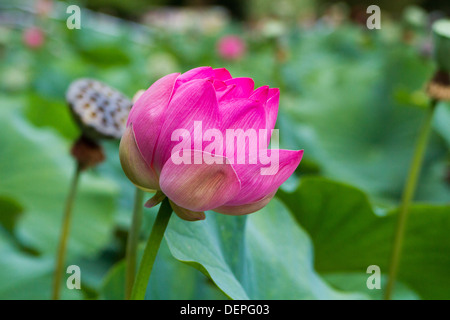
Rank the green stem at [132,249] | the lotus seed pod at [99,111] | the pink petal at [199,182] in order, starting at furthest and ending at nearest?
the lotus seed pod at [99,111] < the green stem at [132,249] < the pink petal at [199,182]

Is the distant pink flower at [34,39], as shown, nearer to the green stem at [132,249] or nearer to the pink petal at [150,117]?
the green stem at [132,249]

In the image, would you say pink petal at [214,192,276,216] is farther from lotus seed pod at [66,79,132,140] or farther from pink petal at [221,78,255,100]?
lotus seed pod at [66,79,132,140]

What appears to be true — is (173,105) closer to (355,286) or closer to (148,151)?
(148,151)

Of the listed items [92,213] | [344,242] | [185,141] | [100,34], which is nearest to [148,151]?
[185,141]

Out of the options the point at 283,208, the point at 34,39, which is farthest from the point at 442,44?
the point at 34,39

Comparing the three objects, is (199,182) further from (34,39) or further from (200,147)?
(34,39)

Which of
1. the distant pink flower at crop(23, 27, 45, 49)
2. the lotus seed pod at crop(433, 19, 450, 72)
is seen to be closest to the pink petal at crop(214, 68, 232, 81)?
the lotus seed pod at crop(433, 19, 450, 72)

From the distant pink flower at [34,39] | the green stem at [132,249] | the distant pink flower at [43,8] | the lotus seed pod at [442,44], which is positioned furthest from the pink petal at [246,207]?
the distant pink flower at [43,8]

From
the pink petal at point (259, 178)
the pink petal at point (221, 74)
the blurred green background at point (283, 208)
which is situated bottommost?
the blurred green background at point (283, 208)
